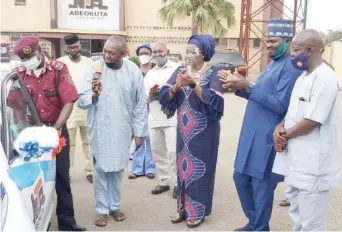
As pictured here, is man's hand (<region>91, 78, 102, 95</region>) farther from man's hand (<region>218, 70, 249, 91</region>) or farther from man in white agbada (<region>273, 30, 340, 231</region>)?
man in white agbada (<region>273, 30, 340, 231</region>)

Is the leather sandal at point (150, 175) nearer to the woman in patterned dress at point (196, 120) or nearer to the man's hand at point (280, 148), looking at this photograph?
the woman in patterned dress at point (196, 120)

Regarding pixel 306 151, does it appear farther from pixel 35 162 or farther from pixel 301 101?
pixel 35 162

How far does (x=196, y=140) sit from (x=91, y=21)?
20633 mm

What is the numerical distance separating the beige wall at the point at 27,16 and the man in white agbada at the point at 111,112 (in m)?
20.2

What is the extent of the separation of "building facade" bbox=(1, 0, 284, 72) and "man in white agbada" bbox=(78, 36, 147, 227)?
63.8ft

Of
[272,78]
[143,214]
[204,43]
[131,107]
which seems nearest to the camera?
[272,78]

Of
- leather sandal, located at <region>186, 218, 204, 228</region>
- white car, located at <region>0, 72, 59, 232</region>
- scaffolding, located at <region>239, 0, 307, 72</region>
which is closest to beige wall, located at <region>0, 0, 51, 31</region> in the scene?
scaffolding, located at <region>239, 0, 307, 72</region>

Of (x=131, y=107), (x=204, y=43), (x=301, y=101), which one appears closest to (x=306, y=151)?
(x=301, y=101)

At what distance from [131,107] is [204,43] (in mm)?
914

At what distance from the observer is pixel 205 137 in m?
4.05

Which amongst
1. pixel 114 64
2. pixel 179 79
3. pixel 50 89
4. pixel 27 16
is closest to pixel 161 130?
pixel 114 64

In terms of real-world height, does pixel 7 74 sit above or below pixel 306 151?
above

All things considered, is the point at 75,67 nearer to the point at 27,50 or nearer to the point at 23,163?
the point at 27,50

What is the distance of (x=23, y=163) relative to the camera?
2.70 m
